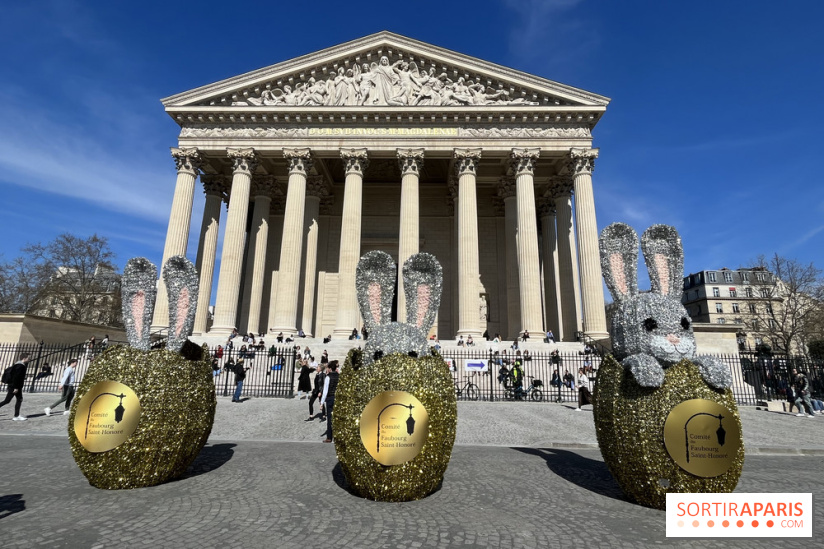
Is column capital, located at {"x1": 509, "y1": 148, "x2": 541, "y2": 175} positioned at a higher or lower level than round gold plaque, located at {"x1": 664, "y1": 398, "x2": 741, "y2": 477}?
higher

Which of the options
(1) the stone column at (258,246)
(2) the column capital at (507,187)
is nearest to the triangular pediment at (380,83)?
(2) the column capital at (507,187)

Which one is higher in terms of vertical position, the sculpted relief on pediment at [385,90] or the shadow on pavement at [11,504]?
the sculpted relief on pediment at [385,90]

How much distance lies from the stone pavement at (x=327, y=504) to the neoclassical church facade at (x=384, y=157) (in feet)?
48.7

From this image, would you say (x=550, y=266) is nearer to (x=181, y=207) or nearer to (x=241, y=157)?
(x=241, y=157)

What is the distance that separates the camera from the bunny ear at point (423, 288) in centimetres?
530

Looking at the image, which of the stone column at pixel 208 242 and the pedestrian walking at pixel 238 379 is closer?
the pedestrian walking at pixel 238 379

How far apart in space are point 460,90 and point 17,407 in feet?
80.0

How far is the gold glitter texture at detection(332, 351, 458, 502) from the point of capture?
4.42m

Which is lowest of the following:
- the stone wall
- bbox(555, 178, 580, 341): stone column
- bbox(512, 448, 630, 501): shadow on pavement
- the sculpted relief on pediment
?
bbox(512, 448, 630, 501): shadow on pavement

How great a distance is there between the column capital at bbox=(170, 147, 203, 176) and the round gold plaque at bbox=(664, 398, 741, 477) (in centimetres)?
2631

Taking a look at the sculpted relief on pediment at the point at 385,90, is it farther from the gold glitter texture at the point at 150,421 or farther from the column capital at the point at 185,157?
the gold glitter texture at the point at 150,421

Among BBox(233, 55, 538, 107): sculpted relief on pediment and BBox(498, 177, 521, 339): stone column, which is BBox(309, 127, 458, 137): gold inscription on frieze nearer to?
BBox(233, 55, 538, 107): sculpted relief on pediment

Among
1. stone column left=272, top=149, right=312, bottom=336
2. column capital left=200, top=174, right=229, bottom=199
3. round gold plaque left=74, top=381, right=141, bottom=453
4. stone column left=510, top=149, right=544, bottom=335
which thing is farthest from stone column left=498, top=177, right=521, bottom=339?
round gold plaque left=74, top=381, right=141, bottom=453

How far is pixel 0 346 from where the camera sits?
17.5 meters
